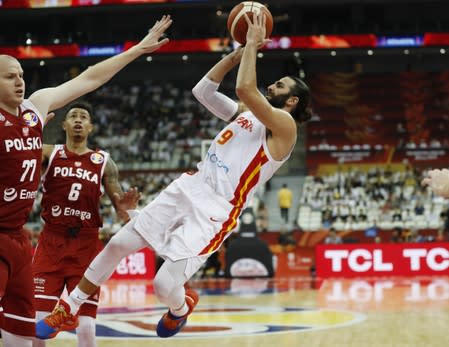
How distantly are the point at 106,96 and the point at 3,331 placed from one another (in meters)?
27.4

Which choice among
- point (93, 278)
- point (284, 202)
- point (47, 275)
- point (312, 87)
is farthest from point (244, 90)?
point (312, 87)

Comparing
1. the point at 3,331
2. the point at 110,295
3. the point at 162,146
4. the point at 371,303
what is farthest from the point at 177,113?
the point at 3,331

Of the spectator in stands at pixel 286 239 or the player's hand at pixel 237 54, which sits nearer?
the player's hand at pixel 237 54

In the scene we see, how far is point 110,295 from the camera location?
543 inches

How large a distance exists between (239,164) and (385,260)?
1167 centimetres

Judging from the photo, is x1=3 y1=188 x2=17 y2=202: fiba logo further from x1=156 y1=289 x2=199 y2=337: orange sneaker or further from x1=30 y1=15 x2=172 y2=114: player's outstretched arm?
x1=156 y1=289 x2=199 y2=337: orange sneaker

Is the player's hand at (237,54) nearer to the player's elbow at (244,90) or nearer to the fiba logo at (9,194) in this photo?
the player's elbow at (244,90)

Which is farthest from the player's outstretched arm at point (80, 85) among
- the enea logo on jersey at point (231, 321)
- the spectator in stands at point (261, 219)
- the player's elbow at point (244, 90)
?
the spectator in stands at point (261, 219)

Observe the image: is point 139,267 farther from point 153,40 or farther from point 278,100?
point 153,40

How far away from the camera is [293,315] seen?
10.5 meters

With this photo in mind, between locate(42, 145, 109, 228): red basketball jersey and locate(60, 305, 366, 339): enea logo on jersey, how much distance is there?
9.08 ft

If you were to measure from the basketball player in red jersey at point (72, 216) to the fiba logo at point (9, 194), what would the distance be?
1642mm

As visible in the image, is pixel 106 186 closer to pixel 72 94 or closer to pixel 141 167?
pixel 72 94

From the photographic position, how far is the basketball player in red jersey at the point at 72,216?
618cm
